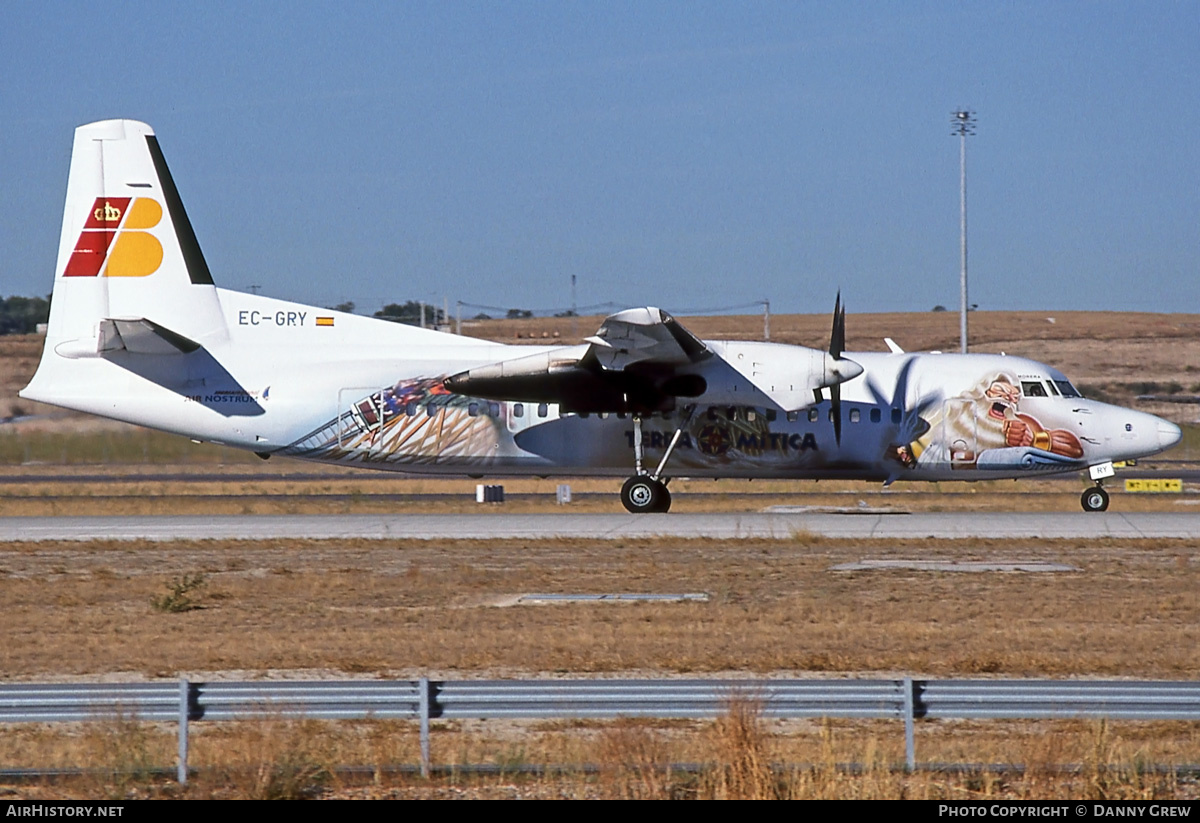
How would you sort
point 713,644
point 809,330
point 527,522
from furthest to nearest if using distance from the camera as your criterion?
point 809,330
point 527,522
point 713,644

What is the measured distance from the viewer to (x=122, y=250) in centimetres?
2842

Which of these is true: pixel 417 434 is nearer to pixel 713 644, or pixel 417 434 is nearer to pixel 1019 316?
pixel 713 644

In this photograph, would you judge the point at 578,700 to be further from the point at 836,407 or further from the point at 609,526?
the point at 836,407

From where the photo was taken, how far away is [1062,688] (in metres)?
8.53

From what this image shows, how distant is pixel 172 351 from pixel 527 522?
8.27 m

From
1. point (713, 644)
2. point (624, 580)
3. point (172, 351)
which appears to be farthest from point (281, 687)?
point (172, 351)

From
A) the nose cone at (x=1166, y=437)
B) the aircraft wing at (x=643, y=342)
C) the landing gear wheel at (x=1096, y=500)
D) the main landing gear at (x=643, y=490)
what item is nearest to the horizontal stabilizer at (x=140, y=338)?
the aircraft wing at (x=643, y=342)

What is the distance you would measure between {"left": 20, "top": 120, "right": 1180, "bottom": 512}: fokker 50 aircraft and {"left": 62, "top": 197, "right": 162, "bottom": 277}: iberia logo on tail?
0.10 ft

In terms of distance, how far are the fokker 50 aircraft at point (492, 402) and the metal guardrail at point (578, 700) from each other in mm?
18931

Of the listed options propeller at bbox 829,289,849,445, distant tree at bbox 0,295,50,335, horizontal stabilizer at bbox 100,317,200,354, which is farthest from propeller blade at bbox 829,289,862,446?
distant tree at bbox 0,295,50,335

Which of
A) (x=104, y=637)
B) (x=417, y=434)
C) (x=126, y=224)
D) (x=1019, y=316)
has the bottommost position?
(x=104, y=637)

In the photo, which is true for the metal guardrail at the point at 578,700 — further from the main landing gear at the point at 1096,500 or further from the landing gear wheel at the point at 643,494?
the main landing gear at the point at 1096,500

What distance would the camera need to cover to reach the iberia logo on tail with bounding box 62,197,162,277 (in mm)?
28344

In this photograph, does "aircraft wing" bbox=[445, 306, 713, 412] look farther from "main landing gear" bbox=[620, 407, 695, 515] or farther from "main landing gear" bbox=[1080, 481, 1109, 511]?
"main landing gear" bbox=[1080, 481, 1109, 511]
